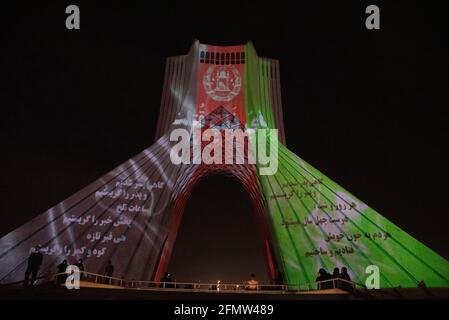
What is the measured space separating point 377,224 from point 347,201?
102cm

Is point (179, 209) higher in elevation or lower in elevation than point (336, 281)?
higher

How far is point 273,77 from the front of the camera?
17.4m

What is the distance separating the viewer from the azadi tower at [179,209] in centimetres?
965

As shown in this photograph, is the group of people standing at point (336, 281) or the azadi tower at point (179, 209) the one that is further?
the azadi tower at point (179, 209)

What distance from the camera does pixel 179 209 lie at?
16.7 metres

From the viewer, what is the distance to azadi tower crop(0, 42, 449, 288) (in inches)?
380

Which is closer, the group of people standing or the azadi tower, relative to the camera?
the group of people standing

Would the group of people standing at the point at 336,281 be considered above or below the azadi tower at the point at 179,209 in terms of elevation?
below

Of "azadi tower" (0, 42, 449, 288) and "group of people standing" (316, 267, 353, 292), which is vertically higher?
"azadi tower" (0, 42, 449, 288)

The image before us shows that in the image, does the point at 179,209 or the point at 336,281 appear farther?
the point at 179,209

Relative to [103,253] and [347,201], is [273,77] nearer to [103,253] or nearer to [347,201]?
[347,201]
